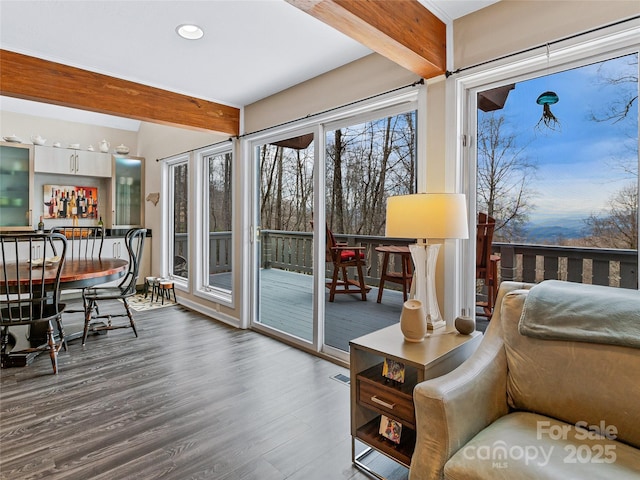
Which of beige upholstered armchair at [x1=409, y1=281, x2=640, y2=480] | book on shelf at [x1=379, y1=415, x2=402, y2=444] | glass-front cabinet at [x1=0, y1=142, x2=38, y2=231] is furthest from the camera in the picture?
glass-front cabinet at [x1=0, y1=142, x2=38, y2=231]

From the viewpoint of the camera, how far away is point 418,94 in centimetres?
250

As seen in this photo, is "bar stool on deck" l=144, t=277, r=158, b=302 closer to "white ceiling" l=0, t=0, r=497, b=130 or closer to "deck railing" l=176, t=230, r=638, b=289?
"white ceiling" l=0, t=0, r=497, b=130

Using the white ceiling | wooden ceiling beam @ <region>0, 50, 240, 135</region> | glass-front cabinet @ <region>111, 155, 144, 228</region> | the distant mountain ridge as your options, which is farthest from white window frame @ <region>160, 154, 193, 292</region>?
the distant mountain ridge

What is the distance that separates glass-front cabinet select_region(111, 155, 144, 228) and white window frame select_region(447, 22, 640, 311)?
5.58m

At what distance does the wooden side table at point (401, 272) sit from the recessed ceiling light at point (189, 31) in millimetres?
2038

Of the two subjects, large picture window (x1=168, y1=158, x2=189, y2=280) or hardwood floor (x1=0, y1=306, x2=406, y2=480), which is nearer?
hardwood floor (x1=0, y1=306, x2=406, y2=480)

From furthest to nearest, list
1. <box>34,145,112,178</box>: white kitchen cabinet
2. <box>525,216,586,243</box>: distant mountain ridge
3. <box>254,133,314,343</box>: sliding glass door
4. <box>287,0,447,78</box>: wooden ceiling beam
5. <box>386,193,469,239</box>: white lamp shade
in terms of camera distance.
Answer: <box>34,145,112,178</box>: white kitchen cabinet < <box>254,133,314,343</box>: sliding glass door < <box>525,216,586,243</box>: distant mountain ridge < <box>386,193,469,239</box>: white lamp shade < <box>287,0,447,78</box>: wooden ceiling beam

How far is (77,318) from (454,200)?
461 cm

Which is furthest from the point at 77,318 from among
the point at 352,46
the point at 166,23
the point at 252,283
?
the point at 352,46

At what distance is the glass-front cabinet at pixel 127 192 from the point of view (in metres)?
6.05

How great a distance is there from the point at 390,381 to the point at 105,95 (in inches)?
130

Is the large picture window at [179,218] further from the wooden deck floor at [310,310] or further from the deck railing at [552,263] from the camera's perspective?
the deck railing at [552,263]

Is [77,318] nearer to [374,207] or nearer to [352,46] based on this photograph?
[374,207]

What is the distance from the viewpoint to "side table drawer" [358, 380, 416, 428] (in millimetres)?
1670
